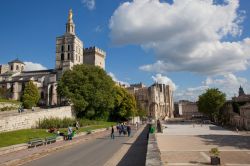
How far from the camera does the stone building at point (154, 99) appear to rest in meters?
149

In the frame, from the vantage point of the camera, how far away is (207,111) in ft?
290

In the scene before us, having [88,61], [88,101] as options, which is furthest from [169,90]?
[88,101]

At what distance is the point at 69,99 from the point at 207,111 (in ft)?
167

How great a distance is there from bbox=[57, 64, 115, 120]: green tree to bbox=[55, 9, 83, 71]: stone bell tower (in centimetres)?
3915

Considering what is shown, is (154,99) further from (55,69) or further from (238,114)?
(238,114)

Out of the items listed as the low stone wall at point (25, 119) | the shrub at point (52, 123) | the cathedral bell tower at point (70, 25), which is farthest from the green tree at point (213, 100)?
the shrub at point (52, 123)

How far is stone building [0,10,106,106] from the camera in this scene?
294 ft

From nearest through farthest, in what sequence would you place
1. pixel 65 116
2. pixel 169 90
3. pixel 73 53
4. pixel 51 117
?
pixel 51 117
pixel 65 116
pixel 73 53
pixel 169 90

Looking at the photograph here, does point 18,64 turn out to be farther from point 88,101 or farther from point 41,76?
point 88,101

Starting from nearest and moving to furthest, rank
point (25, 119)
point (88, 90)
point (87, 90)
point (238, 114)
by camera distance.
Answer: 1. point (25, 119)
2. point (87, 90)
3. point (88, 90)
4. point (238, 114)

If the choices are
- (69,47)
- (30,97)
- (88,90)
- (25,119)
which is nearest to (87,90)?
(88,90)

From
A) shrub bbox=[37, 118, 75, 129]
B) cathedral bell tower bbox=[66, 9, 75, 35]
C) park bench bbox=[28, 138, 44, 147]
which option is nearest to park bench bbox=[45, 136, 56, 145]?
park bench bbox=[28, 138, 44, 147]

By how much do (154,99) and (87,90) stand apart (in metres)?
99.3

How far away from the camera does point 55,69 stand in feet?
323
